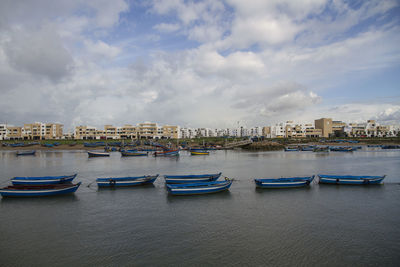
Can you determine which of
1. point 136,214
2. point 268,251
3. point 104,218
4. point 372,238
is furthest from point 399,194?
point 104,218

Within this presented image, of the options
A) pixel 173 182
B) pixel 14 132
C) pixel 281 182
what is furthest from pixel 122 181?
pixel 14 132

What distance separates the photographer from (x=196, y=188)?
21922 mm

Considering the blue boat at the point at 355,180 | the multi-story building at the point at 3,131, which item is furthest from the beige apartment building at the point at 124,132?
the blue boat at the point at 355,180

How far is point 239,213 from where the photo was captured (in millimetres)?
17281

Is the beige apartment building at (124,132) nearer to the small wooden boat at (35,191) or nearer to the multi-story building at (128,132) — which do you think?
the multi-story building at (128,132)

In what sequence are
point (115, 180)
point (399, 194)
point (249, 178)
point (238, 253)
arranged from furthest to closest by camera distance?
1. point (249, 178)
2. point (115, 180)
3. point (399, 194)
4. point (238, 253)

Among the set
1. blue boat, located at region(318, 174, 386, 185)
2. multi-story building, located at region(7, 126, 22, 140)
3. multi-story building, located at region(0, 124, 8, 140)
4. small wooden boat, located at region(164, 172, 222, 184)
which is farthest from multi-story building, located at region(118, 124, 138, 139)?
blue boat, located at region(318, 174, 386, 185)

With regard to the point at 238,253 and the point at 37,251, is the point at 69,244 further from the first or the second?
the point at 238,253

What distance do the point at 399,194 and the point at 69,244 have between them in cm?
2524

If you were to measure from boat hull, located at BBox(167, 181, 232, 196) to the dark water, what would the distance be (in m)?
0.57

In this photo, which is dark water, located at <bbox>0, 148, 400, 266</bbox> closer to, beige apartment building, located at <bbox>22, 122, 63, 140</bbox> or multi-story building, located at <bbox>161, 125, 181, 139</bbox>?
multi-story building, located at <bbox>161, 125, 181, 139</bbox>

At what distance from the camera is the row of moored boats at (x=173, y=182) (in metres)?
21.4

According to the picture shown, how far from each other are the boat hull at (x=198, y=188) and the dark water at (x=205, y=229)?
1.86 feet

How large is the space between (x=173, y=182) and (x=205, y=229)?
1142 cm
